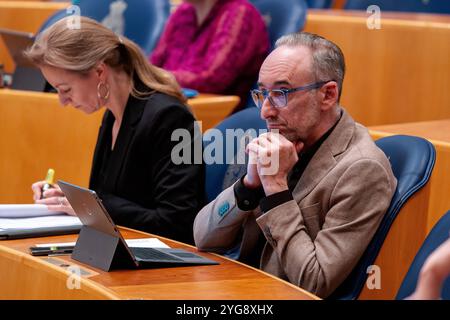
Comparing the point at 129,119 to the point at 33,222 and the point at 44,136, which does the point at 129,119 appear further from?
the point at 44,136

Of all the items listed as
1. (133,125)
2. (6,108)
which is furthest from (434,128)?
(6,108)

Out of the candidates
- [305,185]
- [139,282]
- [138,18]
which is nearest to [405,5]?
[138,18]

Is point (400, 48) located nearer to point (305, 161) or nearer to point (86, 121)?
point (86, 121)

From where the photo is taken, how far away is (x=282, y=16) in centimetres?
360

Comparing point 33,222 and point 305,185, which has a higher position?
point 305,185

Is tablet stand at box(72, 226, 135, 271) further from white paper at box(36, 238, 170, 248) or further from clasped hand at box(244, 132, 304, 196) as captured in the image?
clasped hand at box(244, 132, 304, 196)

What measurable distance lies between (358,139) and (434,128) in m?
0.63

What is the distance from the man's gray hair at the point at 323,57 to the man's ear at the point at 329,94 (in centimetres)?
2

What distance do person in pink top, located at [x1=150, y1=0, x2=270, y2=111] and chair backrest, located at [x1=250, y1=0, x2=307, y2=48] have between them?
0.05 m

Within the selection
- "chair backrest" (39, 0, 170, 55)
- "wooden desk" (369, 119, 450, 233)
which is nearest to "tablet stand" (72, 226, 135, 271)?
"wooden desk" (369, 119, 450, 233)

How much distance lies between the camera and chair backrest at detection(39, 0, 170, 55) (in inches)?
159

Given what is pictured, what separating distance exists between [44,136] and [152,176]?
90 cm

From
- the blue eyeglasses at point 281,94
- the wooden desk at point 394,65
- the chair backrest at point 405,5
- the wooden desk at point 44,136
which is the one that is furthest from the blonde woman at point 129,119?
the chair backrest at point 405,5

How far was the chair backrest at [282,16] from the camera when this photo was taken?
3539 mm
